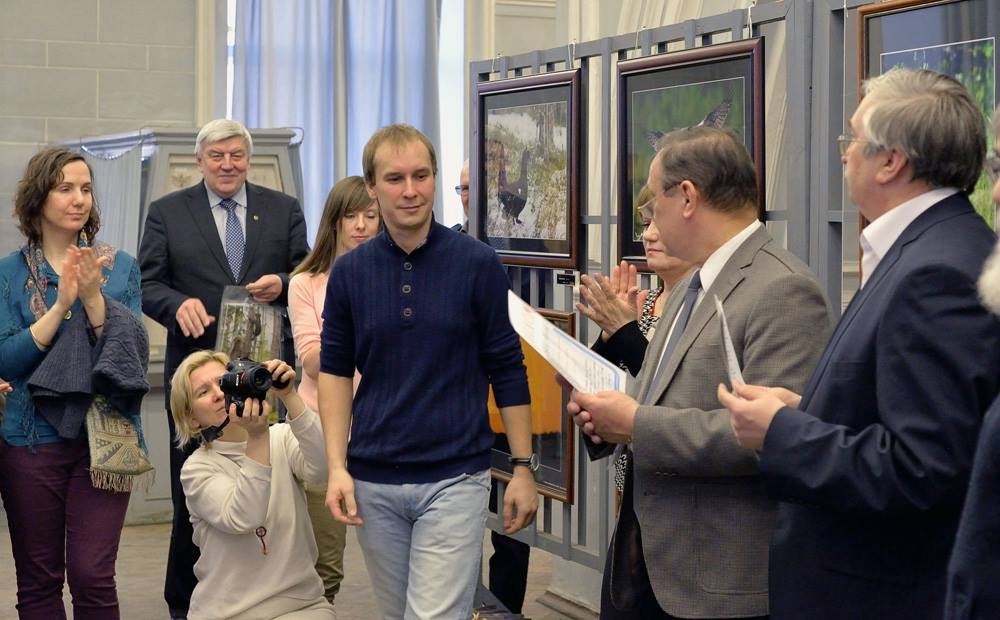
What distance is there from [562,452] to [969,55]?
6.54 feet

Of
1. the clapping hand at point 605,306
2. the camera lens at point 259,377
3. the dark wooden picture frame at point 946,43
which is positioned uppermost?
the dark wooden picture frame at point 946,43

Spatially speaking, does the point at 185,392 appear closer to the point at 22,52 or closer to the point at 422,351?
the point at 422,351

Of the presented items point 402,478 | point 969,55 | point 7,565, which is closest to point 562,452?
point 402,478

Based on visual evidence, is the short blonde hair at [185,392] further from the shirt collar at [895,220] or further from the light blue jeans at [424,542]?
the shirt collar at [895,220]

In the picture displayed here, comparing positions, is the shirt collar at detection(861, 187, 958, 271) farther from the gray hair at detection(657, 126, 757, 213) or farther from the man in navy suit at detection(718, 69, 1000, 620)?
the gray hair at detection(657, 126, 757, 213)

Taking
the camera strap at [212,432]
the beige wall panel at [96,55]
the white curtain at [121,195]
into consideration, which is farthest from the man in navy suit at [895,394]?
the beige wall panel at [96,55]

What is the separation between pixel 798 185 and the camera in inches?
131

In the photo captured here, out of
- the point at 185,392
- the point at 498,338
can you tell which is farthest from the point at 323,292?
the point at 498,338

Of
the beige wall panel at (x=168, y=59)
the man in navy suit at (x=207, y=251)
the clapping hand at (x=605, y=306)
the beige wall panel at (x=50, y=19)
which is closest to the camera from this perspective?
the clapping hand at (x=605, y=306)

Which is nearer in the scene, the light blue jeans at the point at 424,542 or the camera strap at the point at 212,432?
the light blue jeans at the point at 424,542

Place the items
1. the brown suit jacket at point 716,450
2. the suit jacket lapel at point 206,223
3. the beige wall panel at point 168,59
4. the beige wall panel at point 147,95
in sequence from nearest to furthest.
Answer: the brown suit jacket at point 716,450, the suit jacket lapel at point 206,223, the beige wall panel at point 147,95, the beige wall panel at point 168,59

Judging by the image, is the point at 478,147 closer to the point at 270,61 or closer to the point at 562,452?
the point at 562,452

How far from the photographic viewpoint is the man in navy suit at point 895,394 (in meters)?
1.93

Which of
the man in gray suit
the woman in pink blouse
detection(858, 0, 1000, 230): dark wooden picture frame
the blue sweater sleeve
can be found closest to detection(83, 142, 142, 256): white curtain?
the woman in pink blouse
